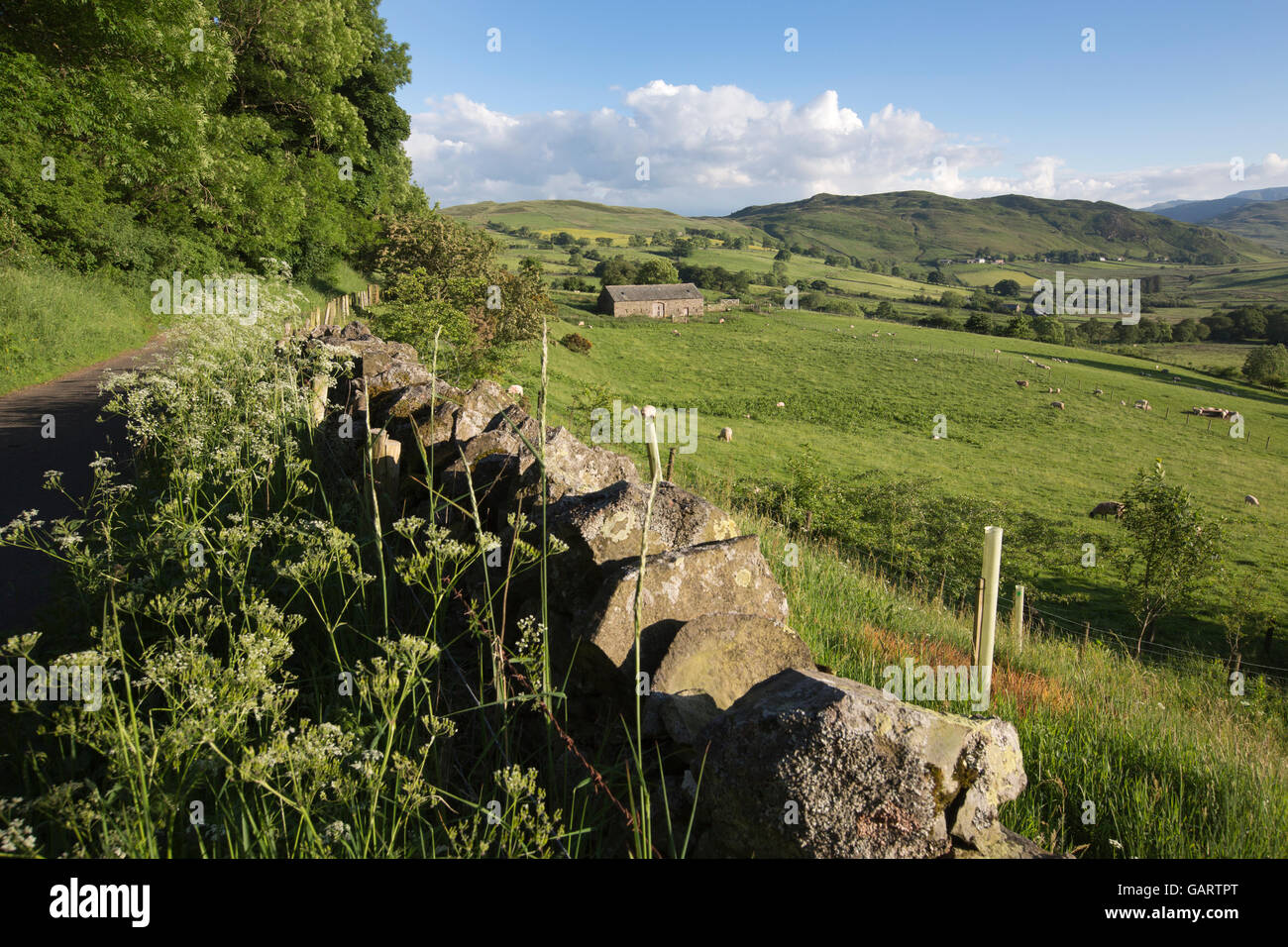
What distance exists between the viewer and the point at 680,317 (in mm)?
87562

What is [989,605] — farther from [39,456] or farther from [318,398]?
[39,456]

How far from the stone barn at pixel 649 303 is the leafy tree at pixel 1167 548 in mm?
69096

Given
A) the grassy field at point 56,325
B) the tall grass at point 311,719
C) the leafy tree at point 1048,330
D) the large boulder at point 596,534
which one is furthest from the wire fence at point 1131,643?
the leafy tree at point 1048,330

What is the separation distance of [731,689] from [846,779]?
102 cm

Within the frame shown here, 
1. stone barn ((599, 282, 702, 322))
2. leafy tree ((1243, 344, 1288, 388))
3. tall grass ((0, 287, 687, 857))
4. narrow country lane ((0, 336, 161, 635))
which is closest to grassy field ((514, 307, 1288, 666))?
leafy tree ((1243, 344, 1288, 388))

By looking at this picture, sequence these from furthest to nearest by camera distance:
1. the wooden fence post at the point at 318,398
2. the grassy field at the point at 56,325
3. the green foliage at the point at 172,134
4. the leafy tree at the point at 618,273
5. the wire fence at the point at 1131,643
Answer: the leafy tree at the point at 618,273 → the green foliage at the point at 172,134 → the wire fence at the point at 1131,643 → the grassy field at the point at 56,325 → the wooden fence post at the point at 318,398

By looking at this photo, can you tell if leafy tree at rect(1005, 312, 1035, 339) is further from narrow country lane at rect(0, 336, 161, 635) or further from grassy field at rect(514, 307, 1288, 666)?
narrow country lane at rect(0, 336, 161, 635)

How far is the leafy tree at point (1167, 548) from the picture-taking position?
20234mm

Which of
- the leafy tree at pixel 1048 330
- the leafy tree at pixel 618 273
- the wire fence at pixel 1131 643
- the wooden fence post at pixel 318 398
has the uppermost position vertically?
the leafy tree at pixel 618 273

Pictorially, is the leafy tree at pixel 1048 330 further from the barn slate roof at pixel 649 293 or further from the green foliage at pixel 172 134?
the green foliage at pixel 172 134

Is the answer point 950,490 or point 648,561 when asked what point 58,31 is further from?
point 950,490

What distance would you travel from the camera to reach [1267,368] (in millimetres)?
73312

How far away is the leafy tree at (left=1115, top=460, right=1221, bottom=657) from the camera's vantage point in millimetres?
20234
